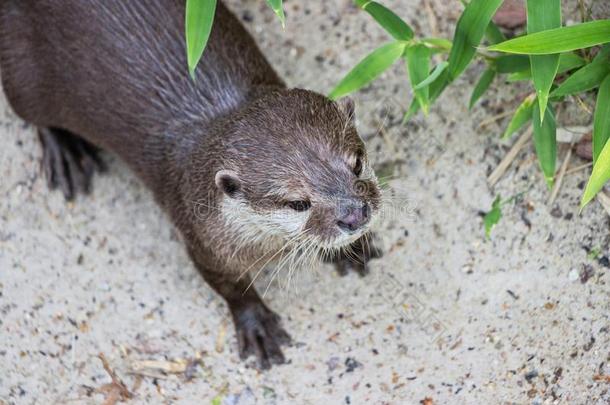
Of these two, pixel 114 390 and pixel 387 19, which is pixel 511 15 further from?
pixel 114 390

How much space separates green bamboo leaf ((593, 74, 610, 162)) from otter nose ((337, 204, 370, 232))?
55cm

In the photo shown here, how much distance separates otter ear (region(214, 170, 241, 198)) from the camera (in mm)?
2197

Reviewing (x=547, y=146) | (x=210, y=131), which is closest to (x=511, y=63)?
(x=547, y=146)

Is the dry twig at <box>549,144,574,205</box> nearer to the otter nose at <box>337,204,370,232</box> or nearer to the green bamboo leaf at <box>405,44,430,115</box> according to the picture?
the green bamboo leaf at <box>405,44,430,115</box>

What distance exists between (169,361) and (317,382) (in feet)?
1.41

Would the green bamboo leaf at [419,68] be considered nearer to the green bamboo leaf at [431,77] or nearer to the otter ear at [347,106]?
the green bamboo leaf at [431,77]

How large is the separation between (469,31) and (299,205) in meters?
0.59

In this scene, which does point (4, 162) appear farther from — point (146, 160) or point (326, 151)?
point (326, 151)

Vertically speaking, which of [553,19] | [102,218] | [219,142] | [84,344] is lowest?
[84,344]

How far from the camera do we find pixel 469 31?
7.45 feet

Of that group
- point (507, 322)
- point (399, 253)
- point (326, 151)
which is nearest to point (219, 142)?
point (326, 151)

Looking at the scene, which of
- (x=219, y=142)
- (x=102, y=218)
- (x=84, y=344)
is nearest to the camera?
(x=219, y=142)

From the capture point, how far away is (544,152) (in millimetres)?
2393

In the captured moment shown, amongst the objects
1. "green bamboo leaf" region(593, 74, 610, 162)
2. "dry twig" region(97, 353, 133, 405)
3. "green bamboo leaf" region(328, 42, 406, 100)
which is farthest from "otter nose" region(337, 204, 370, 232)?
"dry twig" region(97, 353, 133, 405)
